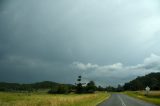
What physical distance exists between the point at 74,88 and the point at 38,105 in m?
171

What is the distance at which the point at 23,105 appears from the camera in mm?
26328

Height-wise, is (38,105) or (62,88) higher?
(62,88)

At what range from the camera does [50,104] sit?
31844mm

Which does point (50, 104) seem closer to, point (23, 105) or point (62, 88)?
point (23, 105)

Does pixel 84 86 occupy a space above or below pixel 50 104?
above

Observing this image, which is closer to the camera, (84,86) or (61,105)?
(61,105)

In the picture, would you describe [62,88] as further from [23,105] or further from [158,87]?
[23,105]

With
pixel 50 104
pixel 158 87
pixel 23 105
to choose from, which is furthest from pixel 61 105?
pixel 158 87

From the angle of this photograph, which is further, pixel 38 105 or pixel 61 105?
pixel 61 105

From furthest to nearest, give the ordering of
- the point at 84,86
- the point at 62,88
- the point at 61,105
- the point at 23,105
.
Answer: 1. the point at 84,86
2. the point at 62,88
3. the point at 61,105
4. the point at 23,105

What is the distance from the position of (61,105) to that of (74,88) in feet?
544

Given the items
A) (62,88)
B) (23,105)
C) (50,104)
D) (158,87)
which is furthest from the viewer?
(158,87)

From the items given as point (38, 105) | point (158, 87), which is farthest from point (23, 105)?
point (158, 87)

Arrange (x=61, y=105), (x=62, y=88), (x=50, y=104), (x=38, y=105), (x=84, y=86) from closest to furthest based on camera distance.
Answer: (x=38, y=105), (x=50, y=104), (x=61, y=105), (x=62, y=88), (x=84, y=86)
